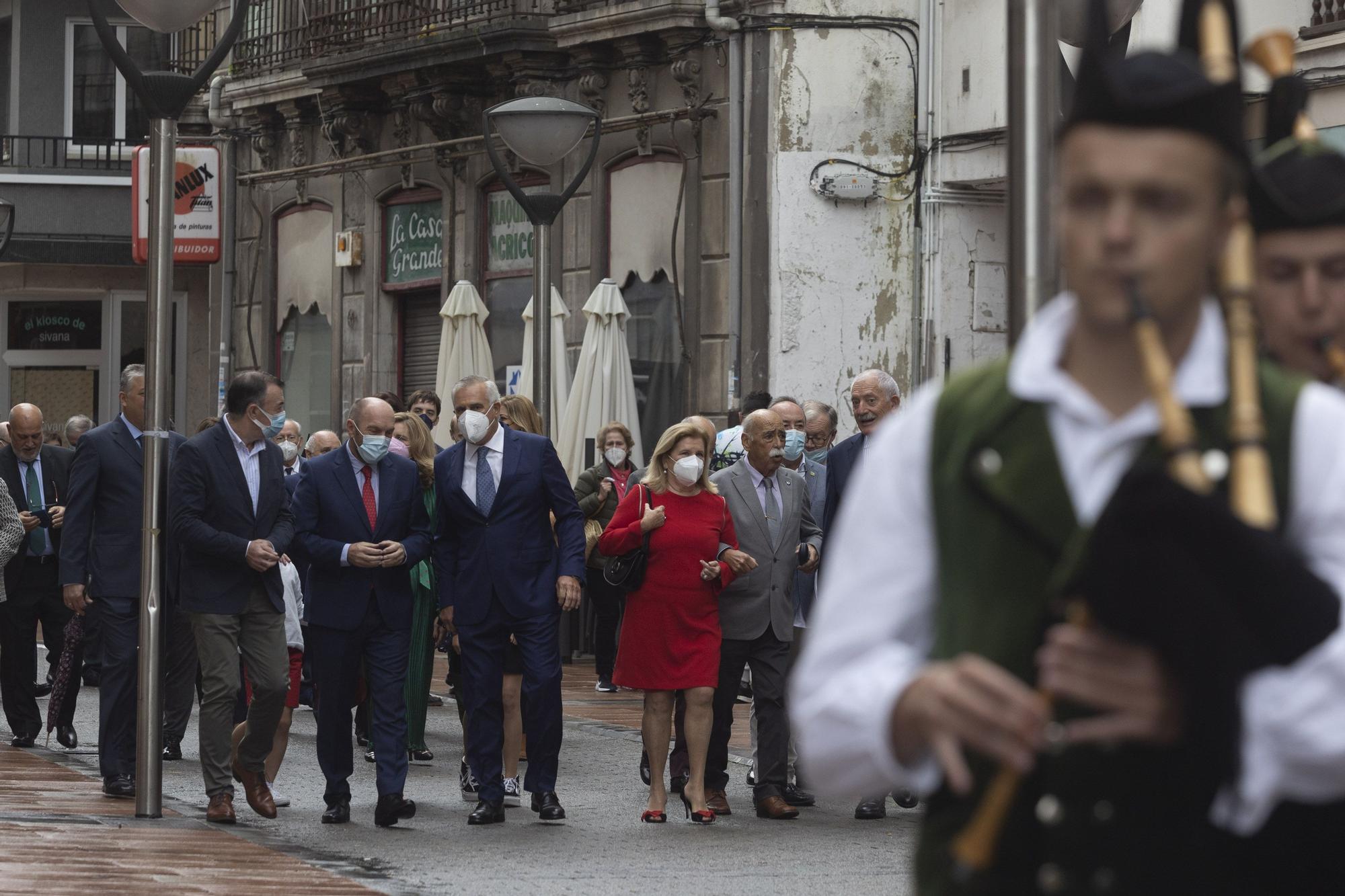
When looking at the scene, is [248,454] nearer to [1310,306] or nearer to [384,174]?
[1310,306]

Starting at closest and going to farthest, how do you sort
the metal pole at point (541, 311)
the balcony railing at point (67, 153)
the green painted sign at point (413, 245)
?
the metal pole at point (541, 311) → the green painted sign at point (413, 245) → the balcony railing at point (67, 153)

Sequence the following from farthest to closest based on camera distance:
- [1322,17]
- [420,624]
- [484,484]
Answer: [1322,17]
[420,624]
[484,484]

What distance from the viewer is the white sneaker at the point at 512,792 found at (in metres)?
11.5

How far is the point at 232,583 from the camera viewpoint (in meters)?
10.8

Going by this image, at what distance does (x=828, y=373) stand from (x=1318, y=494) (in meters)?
19.3

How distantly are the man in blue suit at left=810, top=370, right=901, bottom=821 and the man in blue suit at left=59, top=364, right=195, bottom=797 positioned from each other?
3225 millimetres

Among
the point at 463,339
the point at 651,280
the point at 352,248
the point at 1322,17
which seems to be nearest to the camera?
the point at 1322,17

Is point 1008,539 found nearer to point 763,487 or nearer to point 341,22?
point 763,487

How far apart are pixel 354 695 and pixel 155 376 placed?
1.74 m

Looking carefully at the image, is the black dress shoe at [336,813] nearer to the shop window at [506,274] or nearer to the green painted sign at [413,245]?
the shop window at [506,274]

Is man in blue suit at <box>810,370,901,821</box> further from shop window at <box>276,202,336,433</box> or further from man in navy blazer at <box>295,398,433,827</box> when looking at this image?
Answer: shop window at <box>276,202,336,433</box>

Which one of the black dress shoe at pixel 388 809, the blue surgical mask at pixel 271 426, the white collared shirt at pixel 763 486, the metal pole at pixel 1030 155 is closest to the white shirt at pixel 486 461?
the blue surgical mask at pixel 271 426

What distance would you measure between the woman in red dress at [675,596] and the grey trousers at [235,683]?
162 centimetres

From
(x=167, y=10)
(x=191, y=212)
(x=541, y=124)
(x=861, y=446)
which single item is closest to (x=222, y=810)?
(x=861, y=446)
